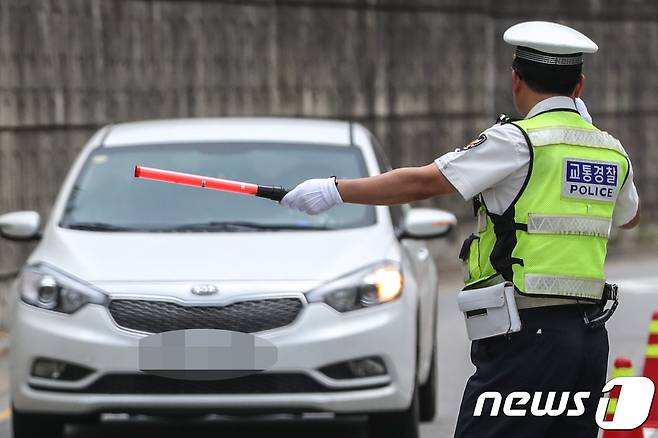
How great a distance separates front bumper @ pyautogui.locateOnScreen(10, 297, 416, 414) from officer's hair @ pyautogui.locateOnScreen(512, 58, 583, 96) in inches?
121

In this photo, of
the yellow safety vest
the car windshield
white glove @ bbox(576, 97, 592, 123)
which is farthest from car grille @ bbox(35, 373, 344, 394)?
the yellow safety vest

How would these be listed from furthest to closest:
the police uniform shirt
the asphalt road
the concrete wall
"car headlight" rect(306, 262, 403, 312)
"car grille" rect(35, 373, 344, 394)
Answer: the concrete wall, the asphalt road, "car headlight" rect(306, 262, 403, 312), "car grille" rect(35, 373, 344, 394), the police uniform shirt

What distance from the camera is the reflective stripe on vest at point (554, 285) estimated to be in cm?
467

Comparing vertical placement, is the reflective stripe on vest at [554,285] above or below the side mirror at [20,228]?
above

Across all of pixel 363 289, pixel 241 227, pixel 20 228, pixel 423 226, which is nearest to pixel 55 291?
pixel 20 228

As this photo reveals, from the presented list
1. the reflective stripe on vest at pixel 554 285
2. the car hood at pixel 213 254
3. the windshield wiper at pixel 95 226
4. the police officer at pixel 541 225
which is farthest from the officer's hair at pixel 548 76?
the windshield wiper at pixel 95 226

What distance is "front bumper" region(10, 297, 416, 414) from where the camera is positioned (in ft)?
25.2

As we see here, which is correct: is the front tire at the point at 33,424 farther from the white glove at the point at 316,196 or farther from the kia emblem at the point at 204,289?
the white glove at the point at 316,196

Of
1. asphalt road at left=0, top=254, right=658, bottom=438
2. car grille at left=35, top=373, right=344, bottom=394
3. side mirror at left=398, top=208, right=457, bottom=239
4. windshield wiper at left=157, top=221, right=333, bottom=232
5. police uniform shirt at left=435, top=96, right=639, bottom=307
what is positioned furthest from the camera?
asphalt road at left=0, top=254, right=658, bottom=438

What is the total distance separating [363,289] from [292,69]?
9.75m

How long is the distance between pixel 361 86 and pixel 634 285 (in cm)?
368

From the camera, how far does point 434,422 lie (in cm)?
932

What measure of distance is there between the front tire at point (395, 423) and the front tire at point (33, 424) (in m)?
1.48

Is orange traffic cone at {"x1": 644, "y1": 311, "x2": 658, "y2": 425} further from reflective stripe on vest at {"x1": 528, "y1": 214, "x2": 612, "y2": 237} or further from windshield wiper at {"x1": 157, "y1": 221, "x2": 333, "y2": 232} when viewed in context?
reflective stripe on vest at {"x1": 528, "y1": 214, "x2": 612, "y2": 237}
